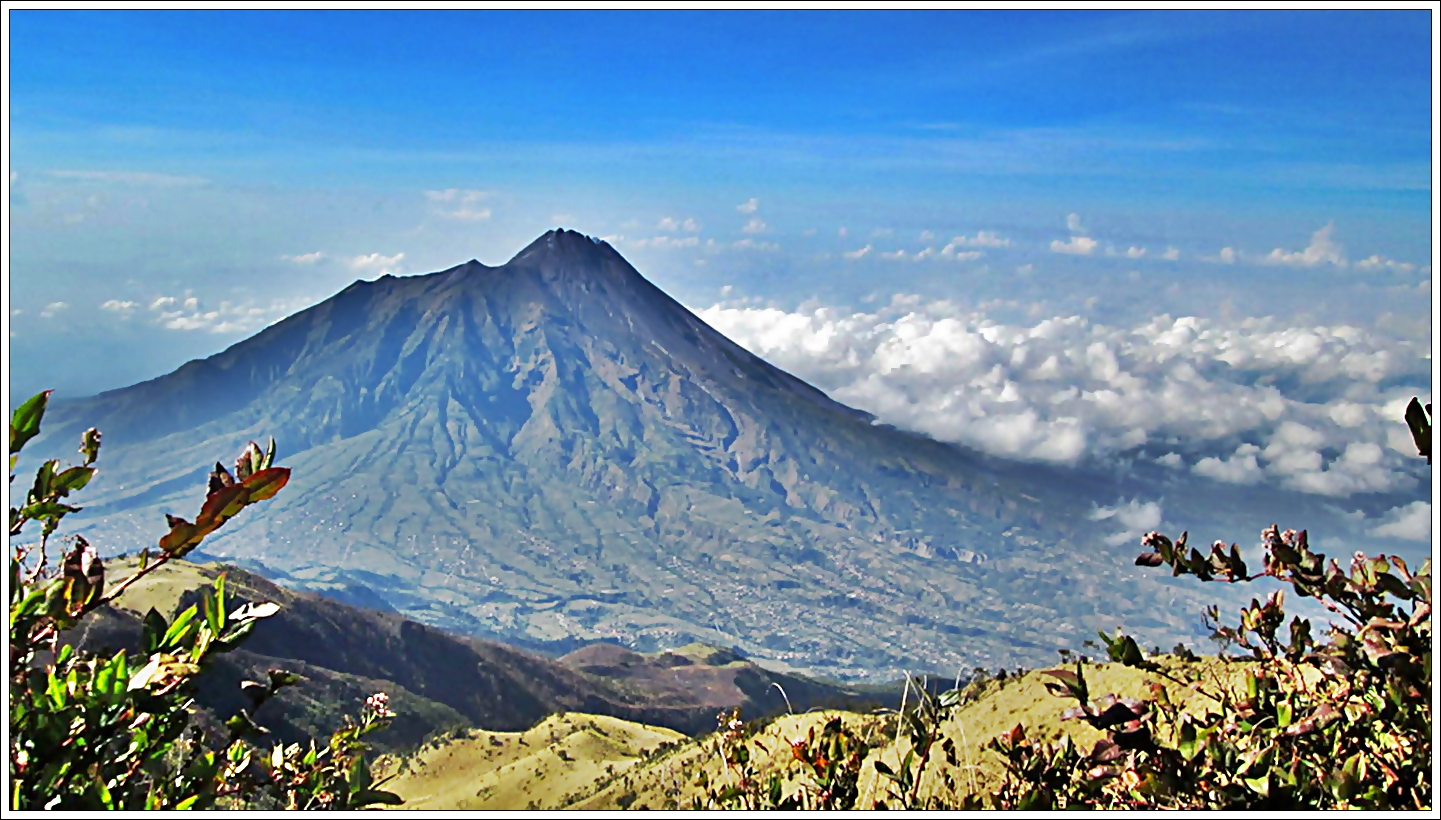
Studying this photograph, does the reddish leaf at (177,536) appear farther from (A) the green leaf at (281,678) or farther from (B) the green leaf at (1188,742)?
(B) the green leaf at (1188,742)

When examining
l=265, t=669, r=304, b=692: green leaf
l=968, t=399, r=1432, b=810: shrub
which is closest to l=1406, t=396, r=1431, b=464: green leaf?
l=968, t=399, r=1432, b=810: shrub

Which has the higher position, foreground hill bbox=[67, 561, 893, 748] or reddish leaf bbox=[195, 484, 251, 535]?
reddish leaf bbox=[195, 484, 251, 535]

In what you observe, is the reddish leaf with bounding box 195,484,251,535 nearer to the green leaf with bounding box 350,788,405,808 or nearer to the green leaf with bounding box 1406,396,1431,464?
the green leaf with bounding box 350,788,405,808

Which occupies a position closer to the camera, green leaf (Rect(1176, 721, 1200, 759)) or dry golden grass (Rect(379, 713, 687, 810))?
green leaf (Rect(1176, 721, 1200, 759))

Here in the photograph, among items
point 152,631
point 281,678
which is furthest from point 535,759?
point 152,631

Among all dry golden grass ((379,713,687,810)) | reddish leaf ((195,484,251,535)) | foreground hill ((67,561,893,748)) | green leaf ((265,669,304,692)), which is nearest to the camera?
reddish leaf ((195,484,251,535))

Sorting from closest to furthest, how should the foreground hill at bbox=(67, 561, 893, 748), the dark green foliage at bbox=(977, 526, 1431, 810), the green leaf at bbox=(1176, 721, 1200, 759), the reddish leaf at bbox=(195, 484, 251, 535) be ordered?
the reddish leaf at bbox=(195, 484, 251, 535), the dark green foliage at bbox=(977, 526, 1431, 810), the green leaf at bbox=(1176, 721, 1200, 759), the foreground hill at bbox=(67, 561, 893, 748)

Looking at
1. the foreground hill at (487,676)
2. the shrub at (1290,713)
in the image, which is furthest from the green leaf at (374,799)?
the foreground hill at (487,676)

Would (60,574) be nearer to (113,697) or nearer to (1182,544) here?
(113,697)

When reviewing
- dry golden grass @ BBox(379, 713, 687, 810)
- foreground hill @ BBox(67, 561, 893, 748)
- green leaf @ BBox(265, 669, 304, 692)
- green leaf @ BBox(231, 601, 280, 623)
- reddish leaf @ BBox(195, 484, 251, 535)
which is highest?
reddish leaf @ BBox(195, 484, 251, 535)

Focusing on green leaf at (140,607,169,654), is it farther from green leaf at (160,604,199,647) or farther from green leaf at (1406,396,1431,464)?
green leaf at (1406,396,1431,464)
